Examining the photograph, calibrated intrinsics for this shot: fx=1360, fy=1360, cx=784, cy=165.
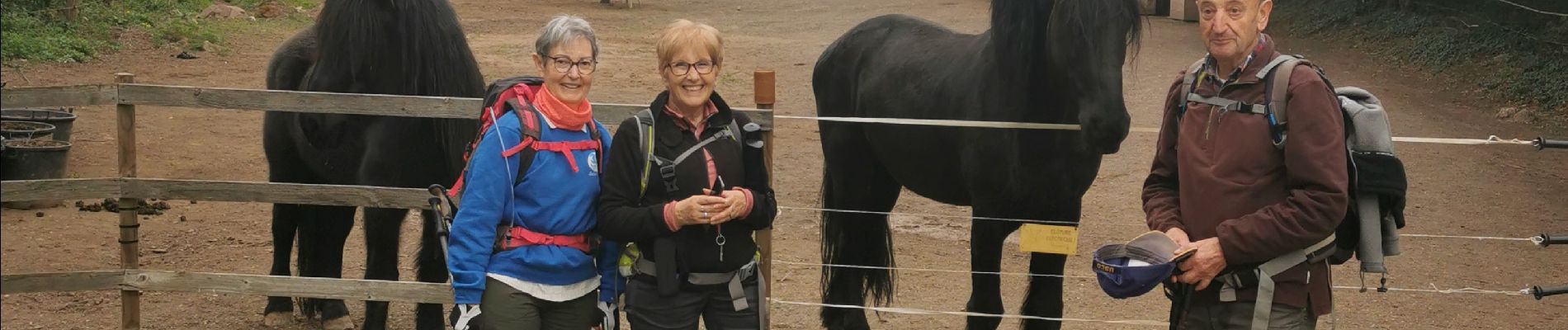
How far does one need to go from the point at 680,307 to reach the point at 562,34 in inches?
29.9

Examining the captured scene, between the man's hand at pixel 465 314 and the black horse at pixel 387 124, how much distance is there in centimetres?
198

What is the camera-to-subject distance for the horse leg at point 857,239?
20.5 ft

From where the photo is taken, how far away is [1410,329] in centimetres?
633

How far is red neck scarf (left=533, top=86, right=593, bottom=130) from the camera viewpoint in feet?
11.4

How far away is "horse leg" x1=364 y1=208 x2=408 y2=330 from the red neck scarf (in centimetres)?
209

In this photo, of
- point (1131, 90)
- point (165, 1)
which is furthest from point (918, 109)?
point (165, 1)

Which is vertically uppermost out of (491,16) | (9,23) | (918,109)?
(9,23)

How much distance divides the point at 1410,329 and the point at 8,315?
6360 mm

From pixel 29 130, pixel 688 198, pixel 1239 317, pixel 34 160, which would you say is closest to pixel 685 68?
pixel 688 198

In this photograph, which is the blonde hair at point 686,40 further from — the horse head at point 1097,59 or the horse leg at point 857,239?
the horse leg at point 857,239

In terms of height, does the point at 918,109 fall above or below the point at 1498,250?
above

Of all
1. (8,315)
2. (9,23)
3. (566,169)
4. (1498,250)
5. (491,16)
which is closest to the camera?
(566,169)

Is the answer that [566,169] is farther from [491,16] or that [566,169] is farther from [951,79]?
[491,16]

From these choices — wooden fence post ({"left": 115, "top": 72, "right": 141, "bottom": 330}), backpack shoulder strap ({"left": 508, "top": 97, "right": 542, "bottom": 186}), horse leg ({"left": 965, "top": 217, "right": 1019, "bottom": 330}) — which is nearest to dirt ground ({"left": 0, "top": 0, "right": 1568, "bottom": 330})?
wooden fence post ({"left": 115, "top": 72, "right": 141, "bottom": 330})
